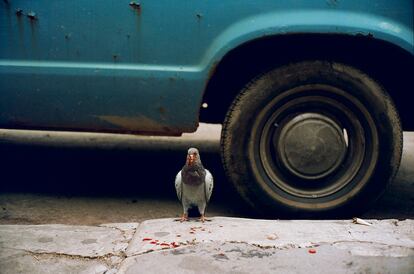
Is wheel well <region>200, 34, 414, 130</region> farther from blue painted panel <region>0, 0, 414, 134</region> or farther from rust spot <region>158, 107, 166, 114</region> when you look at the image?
rust spot <region>158, 107, 166, 114</region>

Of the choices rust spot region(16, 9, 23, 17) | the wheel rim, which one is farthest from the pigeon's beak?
rust spot region(16, 9, 23, 17)

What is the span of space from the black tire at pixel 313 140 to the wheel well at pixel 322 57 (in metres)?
0.08

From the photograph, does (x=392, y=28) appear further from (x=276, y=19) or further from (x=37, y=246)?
(x=37, y=246)

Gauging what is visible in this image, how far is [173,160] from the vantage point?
167 inches

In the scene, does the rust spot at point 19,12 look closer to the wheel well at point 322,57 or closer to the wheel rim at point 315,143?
the wheel well at point 322,57

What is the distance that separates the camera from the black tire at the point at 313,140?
8.63 feet

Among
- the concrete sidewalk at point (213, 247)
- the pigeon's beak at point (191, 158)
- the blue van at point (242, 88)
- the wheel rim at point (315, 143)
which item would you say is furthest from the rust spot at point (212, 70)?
the concrete sidewalk at point (213, 247)

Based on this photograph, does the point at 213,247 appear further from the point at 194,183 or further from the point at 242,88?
the point at 242,88

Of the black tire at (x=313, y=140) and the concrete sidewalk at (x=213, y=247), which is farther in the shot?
the black tire at (x=313, y=140)

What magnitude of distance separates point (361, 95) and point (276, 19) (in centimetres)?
57

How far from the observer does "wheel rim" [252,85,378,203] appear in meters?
2.66

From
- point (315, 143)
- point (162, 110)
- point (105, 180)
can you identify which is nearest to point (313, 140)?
point (315, 143)

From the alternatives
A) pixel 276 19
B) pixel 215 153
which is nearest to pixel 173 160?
pixel 215 153

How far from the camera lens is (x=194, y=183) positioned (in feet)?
7.96
